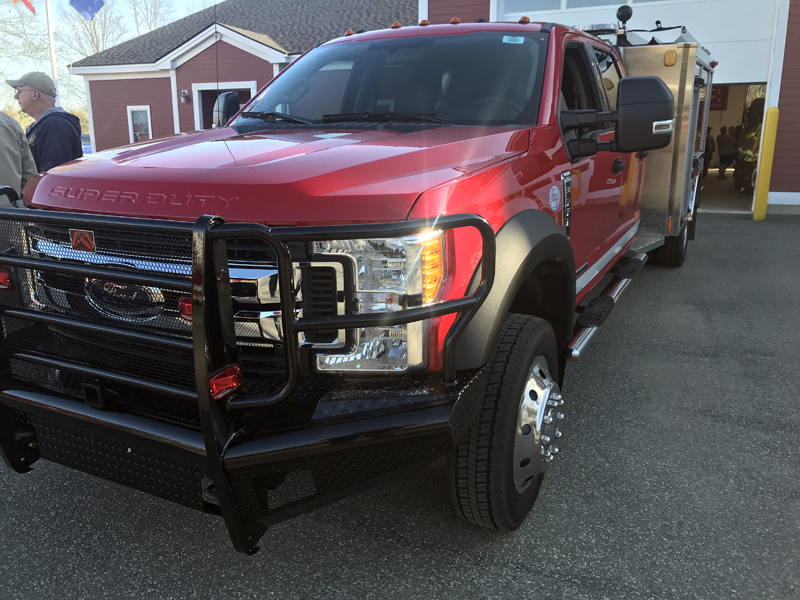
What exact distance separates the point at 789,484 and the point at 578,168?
1671 millimetres

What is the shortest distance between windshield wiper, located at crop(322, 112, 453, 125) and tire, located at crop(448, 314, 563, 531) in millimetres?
1082

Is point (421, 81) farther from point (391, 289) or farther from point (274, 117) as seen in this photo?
point (391, 289)

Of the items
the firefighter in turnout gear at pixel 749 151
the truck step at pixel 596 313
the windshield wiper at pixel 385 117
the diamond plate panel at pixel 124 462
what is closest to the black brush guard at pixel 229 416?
the diamond plate panel at pixel 124 462

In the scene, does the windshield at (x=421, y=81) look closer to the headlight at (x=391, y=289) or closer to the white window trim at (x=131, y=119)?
the headlight at (x=391, y=289)

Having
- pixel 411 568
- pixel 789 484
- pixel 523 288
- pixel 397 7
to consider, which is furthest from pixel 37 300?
pixel 397 7

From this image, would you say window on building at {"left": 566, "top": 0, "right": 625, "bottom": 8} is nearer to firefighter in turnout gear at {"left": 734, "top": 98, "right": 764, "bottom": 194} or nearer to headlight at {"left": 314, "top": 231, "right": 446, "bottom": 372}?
firefighter in turnout gear at {"left": 734, "top": 98, "right": 764, "bottom": 194}

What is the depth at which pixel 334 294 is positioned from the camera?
6.07ft

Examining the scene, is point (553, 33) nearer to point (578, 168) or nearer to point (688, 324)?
point (578, 168)

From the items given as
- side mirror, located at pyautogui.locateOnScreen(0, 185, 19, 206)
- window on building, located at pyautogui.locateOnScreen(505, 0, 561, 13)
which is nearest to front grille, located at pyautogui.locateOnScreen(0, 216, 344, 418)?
side mirror, located at pyautogui.locateOnScreen(0, 185, 19, 206)

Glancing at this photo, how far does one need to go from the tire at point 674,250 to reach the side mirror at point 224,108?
497cm

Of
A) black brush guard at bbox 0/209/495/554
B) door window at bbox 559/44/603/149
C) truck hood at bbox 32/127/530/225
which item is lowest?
black brush guard at bbox 0/209/495/554

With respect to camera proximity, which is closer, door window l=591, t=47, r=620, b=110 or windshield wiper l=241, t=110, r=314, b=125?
windshield wiper l=241, t=110, r=314, b=125

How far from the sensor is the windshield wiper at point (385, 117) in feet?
9.64

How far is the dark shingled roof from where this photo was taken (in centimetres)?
1872
